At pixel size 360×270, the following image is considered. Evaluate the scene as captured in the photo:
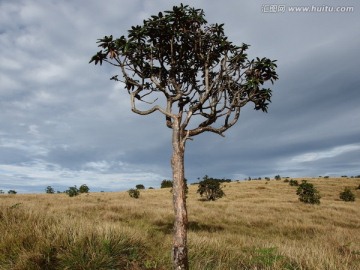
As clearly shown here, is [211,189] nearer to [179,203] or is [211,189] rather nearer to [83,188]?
[83,188]

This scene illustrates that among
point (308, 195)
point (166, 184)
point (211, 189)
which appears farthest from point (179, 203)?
point (166, 184)

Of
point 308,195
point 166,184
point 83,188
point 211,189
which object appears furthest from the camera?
point 166,184

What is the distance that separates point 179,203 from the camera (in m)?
7.75

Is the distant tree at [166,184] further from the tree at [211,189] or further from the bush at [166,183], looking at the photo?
the tree at [211,189]

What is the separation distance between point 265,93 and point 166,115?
3.44 metres

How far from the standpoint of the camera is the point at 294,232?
17531 mm

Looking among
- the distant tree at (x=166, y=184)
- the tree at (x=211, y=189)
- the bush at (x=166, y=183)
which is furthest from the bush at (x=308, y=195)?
the bush at (x=166, y=183)

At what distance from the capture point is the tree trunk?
713 centimetres

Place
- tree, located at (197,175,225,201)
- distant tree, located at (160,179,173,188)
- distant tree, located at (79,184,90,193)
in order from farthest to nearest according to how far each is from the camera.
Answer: distant tree, located at (160,179,173,188) < distant tree, located at (79,184,90,193) < tree, located at (197,175,225,201)

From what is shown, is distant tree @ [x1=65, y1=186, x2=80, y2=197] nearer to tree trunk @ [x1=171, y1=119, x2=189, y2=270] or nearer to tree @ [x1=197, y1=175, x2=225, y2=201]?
tree @ [x1=197, y1=175, x2=225, y2=201]

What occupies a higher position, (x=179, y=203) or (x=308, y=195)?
(x=179, y=203)

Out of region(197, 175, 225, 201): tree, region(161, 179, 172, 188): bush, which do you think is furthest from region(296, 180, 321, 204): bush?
region(161, 179, 172, 188): bush

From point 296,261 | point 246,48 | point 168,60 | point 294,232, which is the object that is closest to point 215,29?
point 246,48

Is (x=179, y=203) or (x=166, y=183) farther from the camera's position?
(x=166, y=183)
